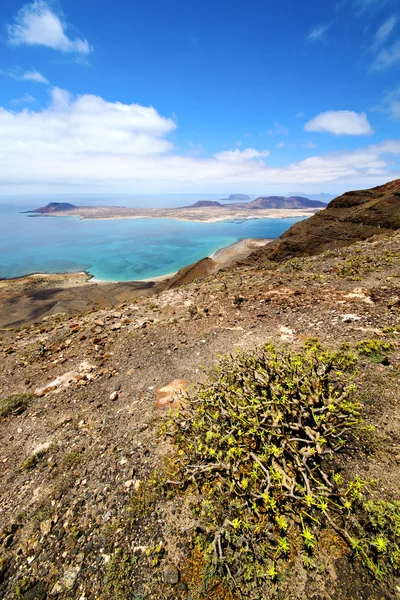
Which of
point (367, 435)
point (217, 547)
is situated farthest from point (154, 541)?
point (367, 435)

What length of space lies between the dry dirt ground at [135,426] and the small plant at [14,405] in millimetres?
104

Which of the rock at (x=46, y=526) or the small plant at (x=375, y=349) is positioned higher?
the small plant at (x=375, y=349)

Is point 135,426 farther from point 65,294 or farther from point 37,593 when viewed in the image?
point 65,294

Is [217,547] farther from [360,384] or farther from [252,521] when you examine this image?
[360,384]

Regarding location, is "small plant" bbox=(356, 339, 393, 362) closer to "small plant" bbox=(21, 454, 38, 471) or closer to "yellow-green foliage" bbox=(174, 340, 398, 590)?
"yellow-green foliage" bbox=(174, 340, 398, 590)

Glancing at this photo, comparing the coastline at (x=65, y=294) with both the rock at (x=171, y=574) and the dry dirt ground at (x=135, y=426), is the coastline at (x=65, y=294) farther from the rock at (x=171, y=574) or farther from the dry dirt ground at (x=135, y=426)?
the rock at (x=171, y=574)

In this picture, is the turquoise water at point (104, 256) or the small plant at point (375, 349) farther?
the turquoise water at point (104, 256)

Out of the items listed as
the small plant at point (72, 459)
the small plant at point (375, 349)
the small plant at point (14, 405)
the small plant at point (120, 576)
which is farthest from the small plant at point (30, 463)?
the small plant at point (375, 349)

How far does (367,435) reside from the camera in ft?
14.1

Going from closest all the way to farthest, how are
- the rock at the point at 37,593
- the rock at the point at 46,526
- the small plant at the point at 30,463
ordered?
the rock at the point at 37,593 → the rock at the point at 46,526 → the small plant at the point at 30,463

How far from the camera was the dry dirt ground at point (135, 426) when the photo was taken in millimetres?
3324

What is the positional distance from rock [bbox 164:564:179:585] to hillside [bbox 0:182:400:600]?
14 mm

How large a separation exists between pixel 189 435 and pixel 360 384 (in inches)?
150

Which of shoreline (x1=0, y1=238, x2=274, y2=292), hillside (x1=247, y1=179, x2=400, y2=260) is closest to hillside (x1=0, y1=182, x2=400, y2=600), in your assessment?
hillside (x1=247, y1=179, x2=400, y2=260)
